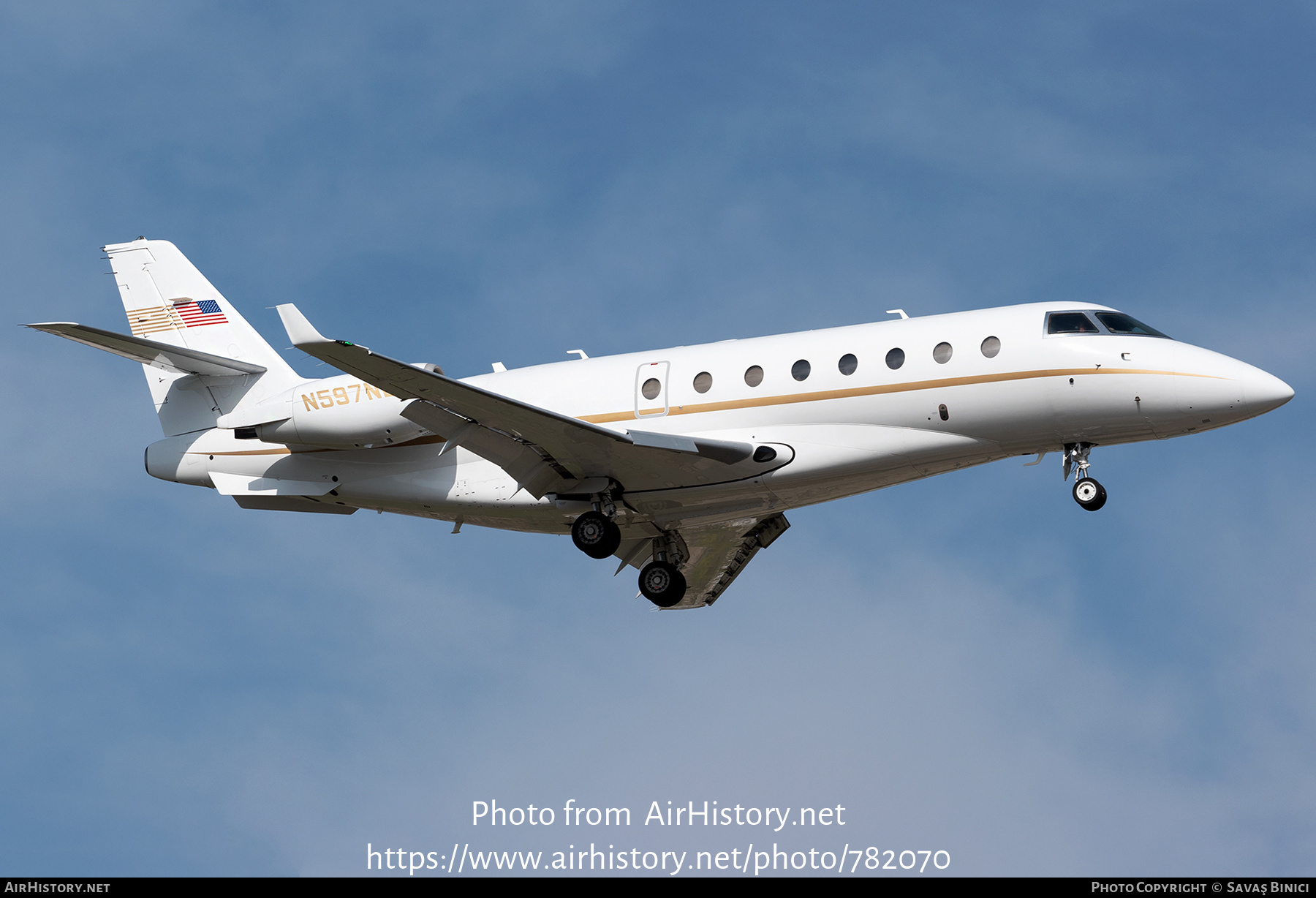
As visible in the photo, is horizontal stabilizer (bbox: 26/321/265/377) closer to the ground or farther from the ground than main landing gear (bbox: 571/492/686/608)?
farther from the ground

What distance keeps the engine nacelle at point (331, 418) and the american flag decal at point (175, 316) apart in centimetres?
364

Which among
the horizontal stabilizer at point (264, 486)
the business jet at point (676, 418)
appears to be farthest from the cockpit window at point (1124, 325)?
the horizontal stabilizer at point (264, 486)

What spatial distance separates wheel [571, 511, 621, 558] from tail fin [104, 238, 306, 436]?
544 centimetres

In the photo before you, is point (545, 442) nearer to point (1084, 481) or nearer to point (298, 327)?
point (298, 327)

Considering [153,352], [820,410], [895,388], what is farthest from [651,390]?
[153,352]

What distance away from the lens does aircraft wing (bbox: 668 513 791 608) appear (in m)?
23.7

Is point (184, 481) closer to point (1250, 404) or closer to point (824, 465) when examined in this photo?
point (824, 465)

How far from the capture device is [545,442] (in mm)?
20203

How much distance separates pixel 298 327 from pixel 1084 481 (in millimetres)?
10349

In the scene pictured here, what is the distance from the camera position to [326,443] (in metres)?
21.2

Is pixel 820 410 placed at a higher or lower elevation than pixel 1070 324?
lower

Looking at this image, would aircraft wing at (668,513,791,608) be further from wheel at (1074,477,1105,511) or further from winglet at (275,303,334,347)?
winglet at (275,303,334,347)

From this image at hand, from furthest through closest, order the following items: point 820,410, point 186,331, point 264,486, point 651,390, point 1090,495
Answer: point 186,331, point 264,486, point 651,390, point 820,410, point 1090,495

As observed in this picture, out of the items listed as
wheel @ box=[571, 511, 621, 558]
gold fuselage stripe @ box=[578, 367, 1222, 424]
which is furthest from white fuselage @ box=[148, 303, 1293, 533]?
wheel @ box=[571, 511, 621, 558]
